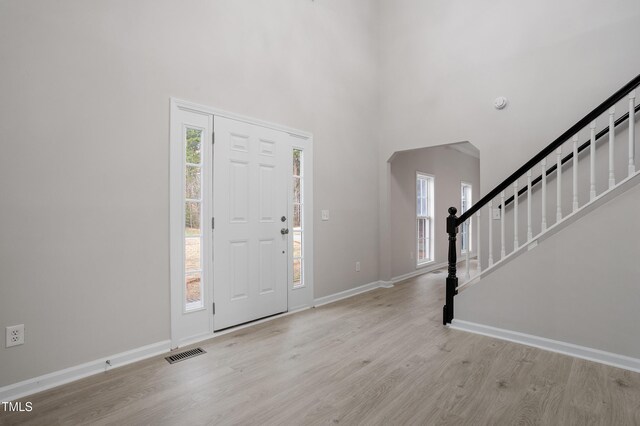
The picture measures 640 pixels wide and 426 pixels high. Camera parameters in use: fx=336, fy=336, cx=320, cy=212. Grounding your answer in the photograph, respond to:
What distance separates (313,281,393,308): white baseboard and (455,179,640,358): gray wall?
74.7 inches

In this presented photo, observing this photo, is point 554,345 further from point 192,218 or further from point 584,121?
point 192,218

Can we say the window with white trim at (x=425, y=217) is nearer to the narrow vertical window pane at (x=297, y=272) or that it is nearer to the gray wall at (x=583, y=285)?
the narrow vertical window pane at (x=297, y=272)

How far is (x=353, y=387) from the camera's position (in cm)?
221

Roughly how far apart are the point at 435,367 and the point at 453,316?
3.25 feet

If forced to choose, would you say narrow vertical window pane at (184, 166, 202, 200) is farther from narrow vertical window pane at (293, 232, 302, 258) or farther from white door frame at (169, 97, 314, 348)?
narrow vertical window pane at (293, 232, 302, 258)

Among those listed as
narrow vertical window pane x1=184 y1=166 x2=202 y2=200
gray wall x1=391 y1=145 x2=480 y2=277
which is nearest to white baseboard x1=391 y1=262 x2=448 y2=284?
gray wall x1=391 y1=145 x2=480 y2=277

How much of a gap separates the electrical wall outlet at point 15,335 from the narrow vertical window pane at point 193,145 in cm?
163

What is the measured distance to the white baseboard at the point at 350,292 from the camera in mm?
4203

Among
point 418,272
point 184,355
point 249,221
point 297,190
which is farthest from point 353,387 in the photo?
point 418,272

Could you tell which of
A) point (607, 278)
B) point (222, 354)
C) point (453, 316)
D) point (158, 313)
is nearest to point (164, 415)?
point (222, 354)

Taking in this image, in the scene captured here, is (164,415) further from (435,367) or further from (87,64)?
(87,64)

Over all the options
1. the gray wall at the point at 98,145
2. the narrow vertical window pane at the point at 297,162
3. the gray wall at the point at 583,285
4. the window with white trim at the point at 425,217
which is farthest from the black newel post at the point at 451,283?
the window with white trim at the point at 425,217

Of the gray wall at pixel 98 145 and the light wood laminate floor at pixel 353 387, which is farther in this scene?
the gray wall at pixel 98 145

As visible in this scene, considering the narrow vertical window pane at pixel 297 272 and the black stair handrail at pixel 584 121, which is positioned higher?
the black stair handrail at pixel 584 121
